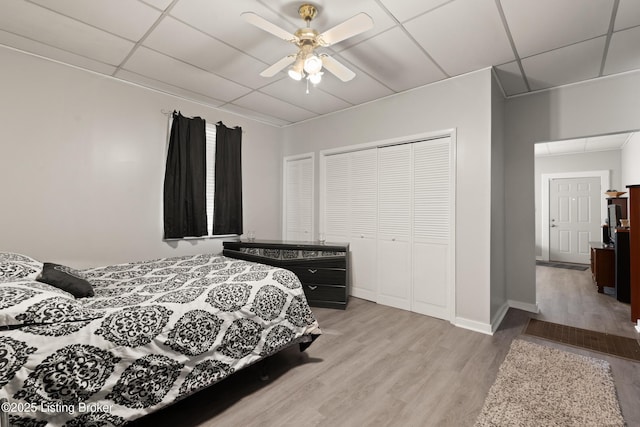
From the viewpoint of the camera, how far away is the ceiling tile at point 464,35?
2.18m

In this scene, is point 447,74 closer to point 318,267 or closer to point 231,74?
point 231,74

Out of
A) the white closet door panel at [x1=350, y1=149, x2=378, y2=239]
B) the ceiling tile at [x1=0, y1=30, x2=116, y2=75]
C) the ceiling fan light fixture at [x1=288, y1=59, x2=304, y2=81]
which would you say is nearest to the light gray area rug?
the white closet door panel at [x1=350, y1=149, x2=378, y2=239]

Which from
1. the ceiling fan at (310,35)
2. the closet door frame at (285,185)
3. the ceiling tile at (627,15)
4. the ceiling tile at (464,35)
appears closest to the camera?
the ceiling fan at (310,35)

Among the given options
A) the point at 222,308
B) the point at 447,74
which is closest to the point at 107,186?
the point at 222,308

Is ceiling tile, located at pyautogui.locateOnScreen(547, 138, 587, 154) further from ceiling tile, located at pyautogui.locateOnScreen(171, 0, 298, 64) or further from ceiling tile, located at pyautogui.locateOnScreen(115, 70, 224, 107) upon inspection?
ceiling tile, located at pyautogui.locateOnScreen(115, 70, 224, 107)

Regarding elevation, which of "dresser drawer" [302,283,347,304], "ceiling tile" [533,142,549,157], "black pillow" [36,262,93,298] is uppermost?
"ceiling tile" [533,142,549,157]

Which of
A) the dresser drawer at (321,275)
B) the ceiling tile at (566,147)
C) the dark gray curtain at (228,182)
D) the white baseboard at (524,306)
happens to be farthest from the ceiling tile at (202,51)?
the ceiling tile at (566,147)

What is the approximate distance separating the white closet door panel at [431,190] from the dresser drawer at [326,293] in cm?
119

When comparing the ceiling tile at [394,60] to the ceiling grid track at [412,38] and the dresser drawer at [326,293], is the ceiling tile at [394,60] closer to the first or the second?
the ceiling grid track at [412,38]

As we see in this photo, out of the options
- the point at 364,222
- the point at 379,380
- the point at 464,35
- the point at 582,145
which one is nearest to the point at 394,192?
the point at 364,222

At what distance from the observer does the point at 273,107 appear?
167 inches

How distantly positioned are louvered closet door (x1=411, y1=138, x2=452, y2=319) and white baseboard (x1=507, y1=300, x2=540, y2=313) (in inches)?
45.1

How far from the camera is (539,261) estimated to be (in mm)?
7133

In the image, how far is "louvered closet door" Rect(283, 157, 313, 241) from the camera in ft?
15.9
